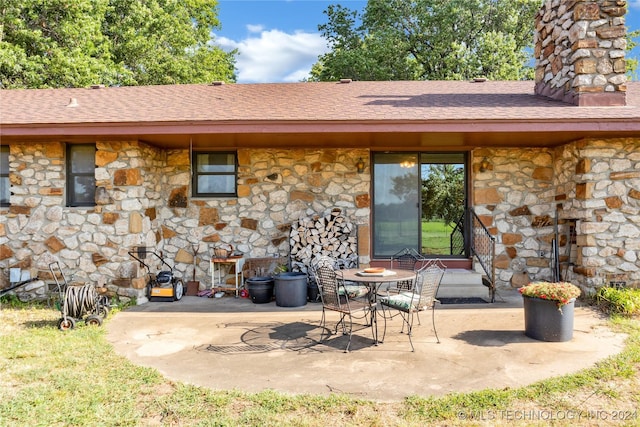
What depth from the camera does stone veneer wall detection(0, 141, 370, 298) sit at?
6.74m

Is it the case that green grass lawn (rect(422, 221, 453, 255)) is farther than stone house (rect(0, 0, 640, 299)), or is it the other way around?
green grass lawn (rect(422, 221, 453, 255))

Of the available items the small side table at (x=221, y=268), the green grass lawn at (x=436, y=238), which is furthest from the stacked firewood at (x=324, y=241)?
the green grass lawn at (x=436, y=238)

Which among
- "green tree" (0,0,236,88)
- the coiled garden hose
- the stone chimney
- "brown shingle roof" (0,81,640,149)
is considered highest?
"green tree" (0,0,236,88)

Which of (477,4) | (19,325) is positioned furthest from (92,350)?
(477,4)

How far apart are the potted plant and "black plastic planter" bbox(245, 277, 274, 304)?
11.9 ft

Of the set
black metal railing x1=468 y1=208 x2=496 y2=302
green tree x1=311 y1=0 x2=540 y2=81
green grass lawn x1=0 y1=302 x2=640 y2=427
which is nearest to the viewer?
green grass lawn x1=0 y1=302 x2=640 y2=427

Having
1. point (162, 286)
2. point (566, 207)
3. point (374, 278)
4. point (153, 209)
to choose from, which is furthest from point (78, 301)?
point (566, 207)

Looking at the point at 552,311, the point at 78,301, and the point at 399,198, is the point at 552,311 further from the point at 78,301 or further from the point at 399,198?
the point at 78,301

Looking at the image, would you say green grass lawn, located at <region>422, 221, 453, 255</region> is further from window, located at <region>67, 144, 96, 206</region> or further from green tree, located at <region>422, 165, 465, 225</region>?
window, located at <region>67, 144, 96, 206</region>

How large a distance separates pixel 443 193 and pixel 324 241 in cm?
471

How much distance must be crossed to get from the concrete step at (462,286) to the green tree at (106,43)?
13.0 m

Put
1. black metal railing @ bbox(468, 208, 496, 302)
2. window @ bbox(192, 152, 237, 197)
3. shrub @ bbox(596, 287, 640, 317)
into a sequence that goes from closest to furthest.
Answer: shrub @ bbox(596, 287, 640, 317) → black metal railing @ bbox(468, 208, 496, 302) → window @ bbox(192, 152, 237, 197)

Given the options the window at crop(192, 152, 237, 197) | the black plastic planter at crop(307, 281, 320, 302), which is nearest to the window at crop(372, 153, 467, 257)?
the black plastic planter at crop(307, 281, 320, 302)

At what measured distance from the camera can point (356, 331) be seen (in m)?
5.08
